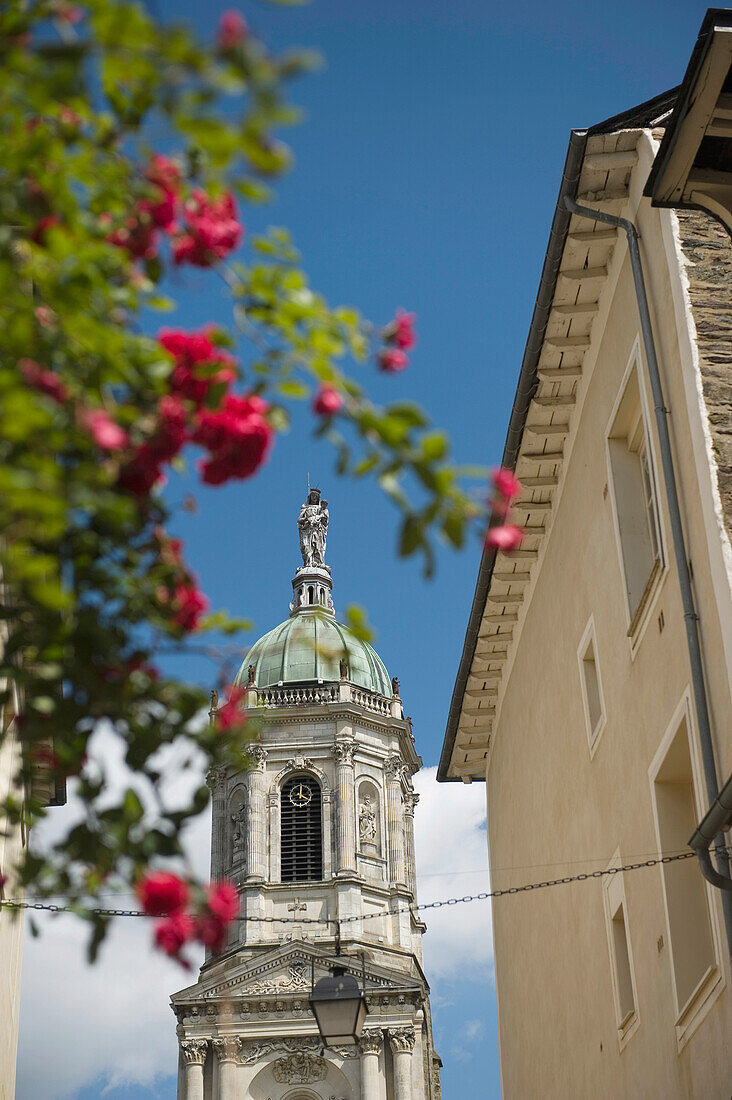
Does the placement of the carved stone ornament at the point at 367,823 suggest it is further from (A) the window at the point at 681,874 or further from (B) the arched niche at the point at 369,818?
(A) the window at the point at 681,874

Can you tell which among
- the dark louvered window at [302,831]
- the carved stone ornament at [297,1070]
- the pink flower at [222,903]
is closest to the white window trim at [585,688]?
the pink flower at [222,903]

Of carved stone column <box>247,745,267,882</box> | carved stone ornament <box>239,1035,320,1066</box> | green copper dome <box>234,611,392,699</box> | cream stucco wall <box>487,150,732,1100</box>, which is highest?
green copper dome <box>234,611,392,699</box>

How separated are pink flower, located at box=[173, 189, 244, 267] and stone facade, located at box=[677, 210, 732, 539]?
523 cm

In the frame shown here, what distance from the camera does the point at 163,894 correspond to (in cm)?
361

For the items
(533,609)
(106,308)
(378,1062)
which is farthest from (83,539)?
(378,1062)

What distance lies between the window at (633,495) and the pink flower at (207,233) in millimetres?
6726

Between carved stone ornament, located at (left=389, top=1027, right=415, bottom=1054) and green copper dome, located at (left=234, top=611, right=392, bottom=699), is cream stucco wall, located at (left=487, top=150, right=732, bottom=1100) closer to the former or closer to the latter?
carved stone ornament, located at (left=389, top=1027, right=415, bottom=1054)

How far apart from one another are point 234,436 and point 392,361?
1.88ft

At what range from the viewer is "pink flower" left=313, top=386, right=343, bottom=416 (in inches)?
146

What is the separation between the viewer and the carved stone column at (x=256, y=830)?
58656mm

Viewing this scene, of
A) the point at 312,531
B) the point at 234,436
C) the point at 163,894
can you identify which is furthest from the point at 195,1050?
the point at 234,436

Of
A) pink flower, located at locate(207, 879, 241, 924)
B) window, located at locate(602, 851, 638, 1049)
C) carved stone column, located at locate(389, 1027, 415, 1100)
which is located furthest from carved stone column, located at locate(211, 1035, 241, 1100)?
pink flower, located at locate(207, 879, 241, 924)

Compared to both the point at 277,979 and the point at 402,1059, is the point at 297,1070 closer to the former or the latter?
the point at 277,979

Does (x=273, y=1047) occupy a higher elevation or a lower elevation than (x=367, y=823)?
lower
